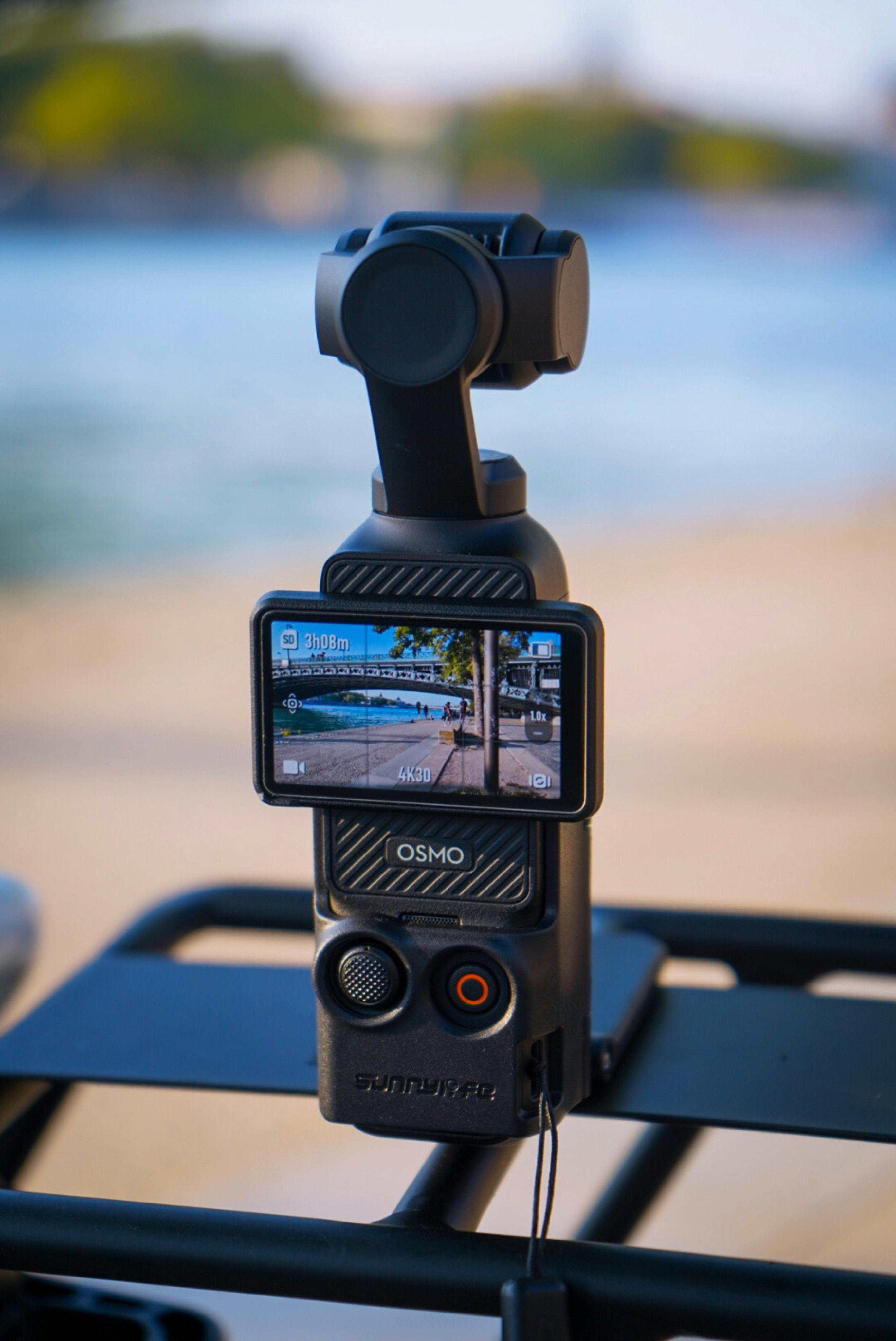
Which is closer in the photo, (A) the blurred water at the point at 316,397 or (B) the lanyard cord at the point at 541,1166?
(B) the lanyard cord at the point at 541,1166

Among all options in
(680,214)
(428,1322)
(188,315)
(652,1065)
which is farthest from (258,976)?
(680,214)

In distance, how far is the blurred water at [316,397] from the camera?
868cm

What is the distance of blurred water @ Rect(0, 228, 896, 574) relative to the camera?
342 inches

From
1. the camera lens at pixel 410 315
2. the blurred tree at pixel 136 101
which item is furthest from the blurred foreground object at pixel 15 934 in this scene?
the blurred tree at pixel 136 101

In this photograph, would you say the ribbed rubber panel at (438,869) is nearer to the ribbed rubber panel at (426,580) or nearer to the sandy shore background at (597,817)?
the ribbed rubber panel at (426,580)

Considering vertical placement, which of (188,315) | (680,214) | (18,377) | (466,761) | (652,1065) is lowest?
(652,1065)

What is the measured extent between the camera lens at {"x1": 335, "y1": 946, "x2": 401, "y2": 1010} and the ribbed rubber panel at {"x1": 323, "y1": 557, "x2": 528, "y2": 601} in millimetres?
148

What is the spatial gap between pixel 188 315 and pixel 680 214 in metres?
7.78

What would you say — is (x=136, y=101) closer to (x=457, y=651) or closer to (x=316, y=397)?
(x=316, y=397)

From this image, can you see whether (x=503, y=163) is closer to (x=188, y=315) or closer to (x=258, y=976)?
(x=188, y=315)

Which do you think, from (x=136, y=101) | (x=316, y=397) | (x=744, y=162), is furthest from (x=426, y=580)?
(x=136, y=101)

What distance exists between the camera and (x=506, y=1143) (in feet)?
2.09

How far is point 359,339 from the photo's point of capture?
57 cm

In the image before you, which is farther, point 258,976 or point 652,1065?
point 258,976
